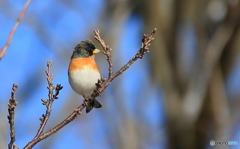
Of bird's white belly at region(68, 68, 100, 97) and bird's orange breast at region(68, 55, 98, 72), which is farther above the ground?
bird's orange breast at region(68, 55, 98, 72)

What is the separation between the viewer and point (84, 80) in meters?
4.63

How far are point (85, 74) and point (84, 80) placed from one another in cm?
7

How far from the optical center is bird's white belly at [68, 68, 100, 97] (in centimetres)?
461

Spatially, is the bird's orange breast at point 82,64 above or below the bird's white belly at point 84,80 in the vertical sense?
above

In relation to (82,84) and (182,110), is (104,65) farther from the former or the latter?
(82,84)

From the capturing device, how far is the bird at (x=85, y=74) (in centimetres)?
461

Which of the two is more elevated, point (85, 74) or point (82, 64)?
point (82, 64)

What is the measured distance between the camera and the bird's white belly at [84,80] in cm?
461

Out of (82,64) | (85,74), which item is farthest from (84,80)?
(82,64)

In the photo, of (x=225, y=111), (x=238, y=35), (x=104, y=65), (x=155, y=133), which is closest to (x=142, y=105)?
→ (x=155, y=133)

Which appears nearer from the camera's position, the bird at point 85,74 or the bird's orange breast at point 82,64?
the bird at point 85,74

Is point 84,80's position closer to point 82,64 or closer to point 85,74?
point 85,74

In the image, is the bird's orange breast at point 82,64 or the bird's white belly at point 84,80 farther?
the bird's orange breast at point 82,64

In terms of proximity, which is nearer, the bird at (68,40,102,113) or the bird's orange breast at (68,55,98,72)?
the bird at (68,40,102,113)
